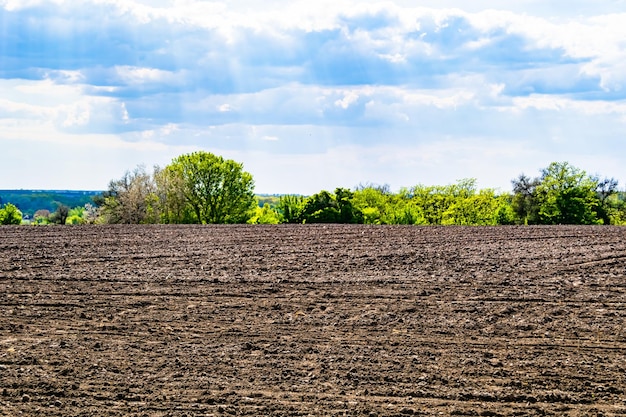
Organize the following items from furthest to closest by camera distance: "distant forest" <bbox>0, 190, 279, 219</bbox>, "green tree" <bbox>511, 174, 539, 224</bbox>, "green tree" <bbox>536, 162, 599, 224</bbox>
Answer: "distant forest" <bbox>0, 190, 279, 219</bbox>
"green tree" <bbox>511, 174, 539, 224</bbox>
"green tree" <bbox>536, 162, 599, 224</bbox>

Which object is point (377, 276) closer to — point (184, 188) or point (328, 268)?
point (328, 268)

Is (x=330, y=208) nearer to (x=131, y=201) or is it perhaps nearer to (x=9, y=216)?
(x=131, y=201)

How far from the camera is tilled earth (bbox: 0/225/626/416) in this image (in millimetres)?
8875

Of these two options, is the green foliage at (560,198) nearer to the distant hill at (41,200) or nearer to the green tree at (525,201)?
the green tree at (525,201)

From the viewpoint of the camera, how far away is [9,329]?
12328mm

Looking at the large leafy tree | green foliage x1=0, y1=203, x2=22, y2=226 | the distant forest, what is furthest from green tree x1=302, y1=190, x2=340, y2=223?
the distant forest

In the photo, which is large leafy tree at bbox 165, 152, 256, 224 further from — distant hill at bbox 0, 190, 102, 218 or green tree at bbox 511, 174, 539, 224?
distant hill at bbox 0, 190, 102, 218

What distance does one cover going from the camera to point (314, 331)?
1195 centimetres

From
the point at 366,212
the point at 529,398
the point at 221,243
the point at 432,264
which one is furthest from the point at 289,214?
the point at 529,398

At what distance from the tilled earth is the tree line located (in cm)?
3571

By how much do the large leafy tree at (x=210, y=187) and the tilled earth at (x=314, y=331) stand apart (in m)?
40.9

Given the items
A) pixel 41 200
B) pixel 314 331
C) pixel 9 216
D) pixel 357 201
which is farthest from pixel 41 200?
pixel 314 331

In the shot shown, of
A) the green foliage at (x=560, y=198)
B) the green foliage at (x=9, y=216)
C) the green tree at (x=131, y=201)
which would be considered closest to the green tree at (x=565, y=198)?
the green foliage at (x=560, y=198)

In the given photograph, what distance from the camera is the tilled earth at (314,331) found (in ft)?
29.1
